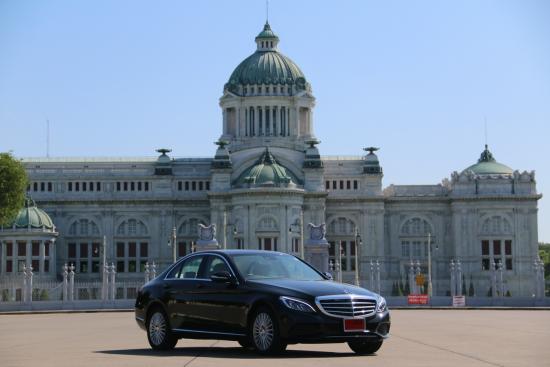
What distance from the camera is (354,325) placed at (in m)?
A: 24.3

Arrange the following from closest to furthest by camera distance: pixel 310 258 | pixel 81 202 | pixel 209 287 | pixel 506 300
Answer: pixel 209 287
pixel 506 300
pixel 310 258
pixel 81 202

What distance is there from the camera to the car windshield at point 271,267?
26.3m

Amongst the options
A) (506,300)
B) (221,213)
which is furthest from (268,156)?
(506,300)

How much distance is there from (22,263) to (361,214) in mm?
39254

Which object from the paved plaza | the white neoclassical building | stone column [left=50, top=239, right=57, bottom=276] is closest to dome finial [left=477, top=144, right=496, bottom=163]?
the white neoclassical building

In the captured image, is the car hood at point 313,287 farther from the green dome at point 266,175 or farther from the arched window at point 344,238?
the arched window at point 344,238

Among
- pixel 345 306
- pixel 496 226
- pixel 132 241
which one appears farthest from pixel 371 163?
pixel 345 306

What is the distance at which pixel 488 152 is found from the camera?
137125 mm

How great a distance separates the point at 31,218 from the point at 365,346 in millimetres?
103090

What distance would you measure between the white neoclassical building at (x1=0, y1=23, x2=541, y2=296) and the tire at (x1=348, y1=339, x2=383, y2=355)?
99.3 metres

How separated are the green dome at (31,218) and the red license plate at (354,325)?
103281 millimetres

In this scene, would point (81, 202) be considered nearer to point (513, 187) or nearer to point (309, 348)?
point (513, 187)

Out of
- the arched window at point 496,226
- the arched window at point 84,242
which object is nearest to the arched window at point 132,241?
the arched window at point 84,242

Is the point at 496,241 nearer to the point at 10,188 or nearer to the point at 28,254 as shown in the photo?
the point at 28,254
